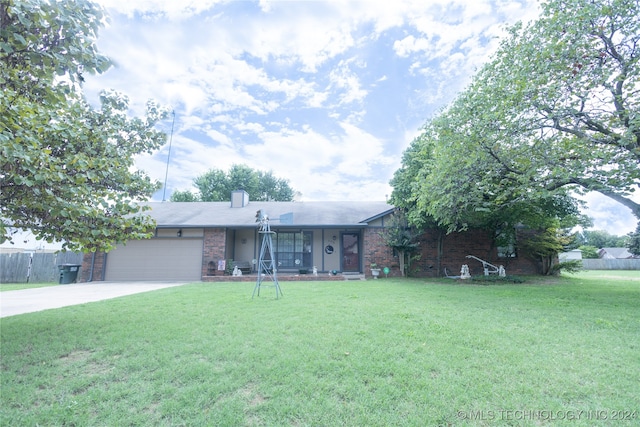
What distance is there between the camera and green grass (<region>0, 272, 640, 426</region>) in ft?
8.07

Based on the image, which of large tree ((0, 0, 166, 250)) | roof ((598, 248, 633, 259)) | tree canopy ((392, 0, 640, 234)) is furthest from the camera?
roof ((598, 248, 633, 259))

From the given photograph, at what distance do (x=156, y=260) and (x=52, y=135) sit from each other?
11.3m

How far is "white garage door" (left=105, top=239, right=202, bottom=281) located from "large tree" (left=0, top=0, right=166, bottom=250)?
30.5 feet

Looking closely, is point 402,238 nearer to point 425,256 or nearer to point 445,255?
point 425,256

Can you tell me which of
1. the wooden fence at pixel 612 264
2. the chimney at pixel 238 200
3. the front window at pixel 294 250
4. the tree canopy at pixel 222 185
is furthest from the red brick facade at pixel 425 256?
the wooden fence at pixel 612 264

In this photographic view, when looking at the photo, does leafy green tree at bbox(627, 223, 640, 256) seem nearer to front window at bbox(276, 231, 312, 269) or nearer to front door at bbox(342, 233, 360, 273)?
front door at bbox(342, 233, 360, 273)

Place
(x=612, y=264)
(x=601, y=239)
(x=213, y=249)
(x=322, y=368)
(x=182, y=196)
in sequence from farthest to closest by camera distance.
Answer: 1. (x=601, y=239)
2. (x=182, y=196)
3. (x=612, y=264)
4. (x=213, y=249)
5. (x=322, y=368)

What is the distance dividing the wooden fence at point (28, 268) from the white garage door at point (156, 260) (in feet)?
6.69

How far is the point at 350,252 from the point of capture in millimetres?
14961

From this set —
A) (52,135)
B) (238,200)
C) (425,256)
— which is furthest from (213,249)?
(52,135)

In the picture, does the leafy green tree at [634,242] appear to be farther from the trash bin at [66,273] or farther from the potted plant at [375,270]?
the trash bin at [66,273]

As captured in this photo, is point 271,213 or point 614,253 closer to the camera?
point 271,213

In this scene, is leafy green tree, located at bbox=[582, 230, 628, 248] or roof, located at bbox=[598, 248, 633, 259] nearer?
roof, located at bbox=[598, 248, 633, 259]

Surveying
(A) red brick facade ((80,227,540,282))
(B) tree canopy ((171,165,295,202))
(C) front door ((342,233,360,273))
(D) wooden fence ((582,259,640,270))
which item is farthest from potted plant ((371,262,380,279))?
(D) wooden fence ((582,259,640,270))
